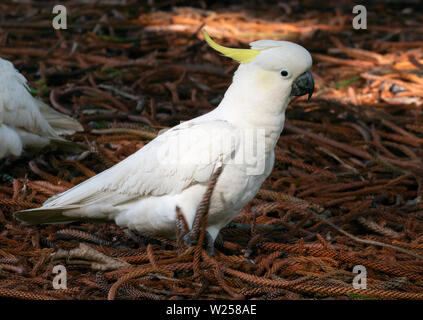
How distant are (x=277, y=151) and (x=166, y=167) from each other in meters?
1.35

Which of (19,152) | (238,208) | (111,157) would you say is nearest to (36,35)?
(19,152)

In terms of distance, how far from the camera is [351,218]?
10.6ft

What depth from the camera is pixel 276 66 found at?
8.51 feet

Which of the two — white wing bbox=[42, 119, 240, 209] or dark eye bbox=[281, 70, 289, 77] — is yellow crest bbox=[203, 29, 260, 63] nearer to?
dark eye bbox=[281, 70, 289, 77]

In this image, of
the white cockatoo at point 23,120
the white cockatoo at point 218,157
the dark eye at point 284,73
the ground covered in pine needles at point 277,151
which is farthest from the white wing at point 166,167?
the white cockatoo at point 23,120

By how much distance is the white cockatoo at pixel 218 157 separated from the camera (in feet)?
8.59

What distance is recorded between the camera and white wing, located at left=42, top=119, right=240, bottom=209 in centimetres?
263

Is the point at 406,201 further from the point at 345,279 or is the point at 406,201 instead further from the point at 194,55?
the point at 194,55

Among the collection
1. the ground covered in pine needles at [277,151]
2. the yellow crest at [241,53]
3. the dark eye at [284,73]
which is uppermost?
the yellow crest at [241,53]

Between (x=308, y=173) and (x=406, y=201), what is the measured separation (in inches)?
25.0

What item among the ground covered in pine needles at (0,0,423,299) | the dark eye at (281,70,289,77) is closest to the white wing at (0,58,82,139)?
the ground covered in pine needles at (0,0,423,299)

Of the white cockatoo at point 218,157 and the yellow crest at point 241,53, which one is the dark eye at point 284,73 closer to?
the white cockatoo at point 218,157

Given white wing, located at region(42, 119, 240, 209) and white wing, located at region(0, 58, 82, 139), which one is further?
white wing, located at region(0, 58, 82, 139)

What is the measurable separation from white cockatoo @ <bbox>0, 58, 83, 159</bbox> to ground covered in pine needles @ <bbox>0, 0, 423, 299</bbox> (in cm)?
12
